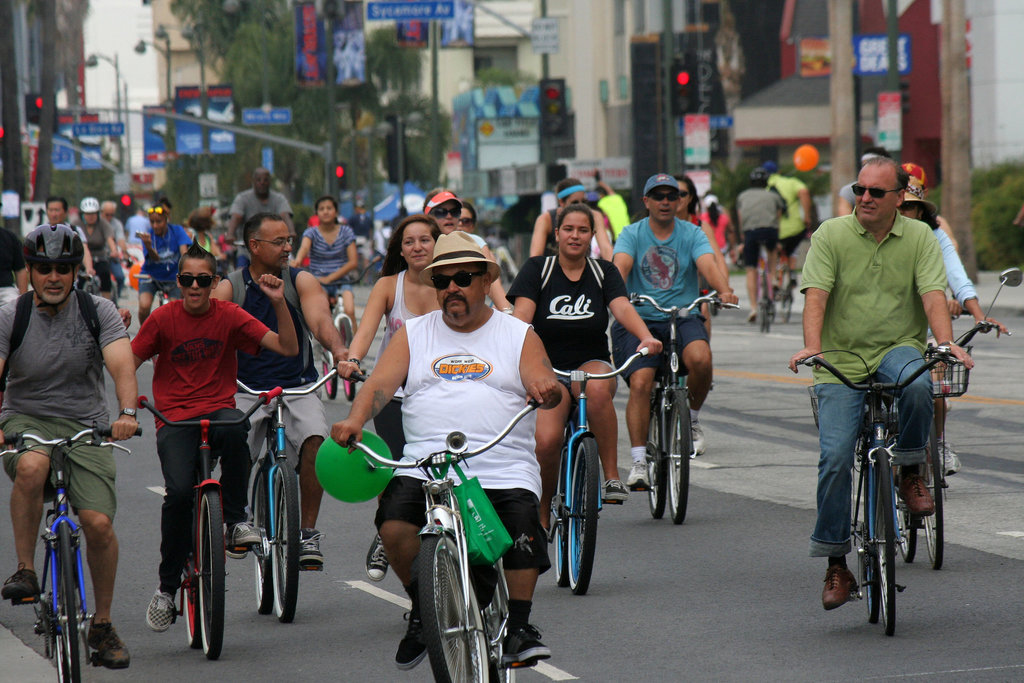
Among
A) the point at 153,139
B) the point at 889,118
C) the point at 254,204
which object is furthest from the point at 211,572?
the point at 153,139

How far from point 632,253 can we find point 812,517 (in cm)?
196

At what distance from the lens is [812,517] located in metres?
9.53

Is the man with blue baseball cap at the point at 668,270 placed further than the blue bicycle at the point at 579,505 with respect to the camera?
Yes

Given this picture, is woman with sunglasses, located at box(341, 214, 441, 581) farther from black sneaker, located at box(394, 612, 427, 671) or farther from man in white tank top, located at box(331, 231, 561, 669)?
black sneaker, located at box(394, 612, 427, 671)

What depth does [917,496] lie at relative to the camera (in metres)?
7.25

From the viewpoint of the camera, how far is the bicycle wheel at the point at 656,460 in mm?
9453

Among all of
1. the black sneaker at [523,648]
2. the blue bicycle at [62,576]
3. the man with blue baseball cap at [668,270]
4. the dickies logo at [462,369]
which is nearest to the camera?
the black sneaker at [523,648]

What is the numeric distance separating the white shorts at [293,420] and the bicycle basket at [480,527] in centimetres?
253

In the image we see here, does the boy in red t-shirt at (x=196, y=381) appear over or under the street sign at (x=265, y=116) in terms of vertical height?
under

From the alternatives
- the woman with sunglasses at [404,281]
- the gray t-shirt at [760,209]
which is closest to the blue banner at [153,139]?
the gray t-shirt at [760,209]

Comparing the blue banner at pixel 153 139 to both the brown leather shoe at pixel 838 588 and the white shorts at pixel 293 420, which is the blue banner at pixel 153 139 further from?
the brown leather shoe at pixel 838 588

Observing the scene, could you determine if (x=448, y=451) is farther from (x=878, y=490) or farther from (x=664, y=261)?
(x=664, y=261)

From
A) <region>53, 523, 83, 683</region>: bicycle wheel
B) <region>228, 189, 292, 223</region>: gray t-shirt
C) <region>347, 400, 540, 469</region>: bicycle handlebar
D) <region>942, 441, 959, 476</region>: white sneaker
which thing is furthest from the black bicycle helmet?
<region>228, 189, 292, 223</region>: gray t-shirt

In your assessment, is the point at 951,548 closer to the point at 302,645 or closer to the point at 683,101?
the point at 302,645
